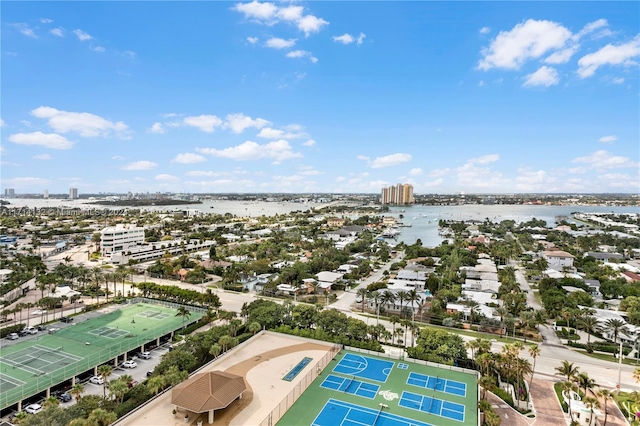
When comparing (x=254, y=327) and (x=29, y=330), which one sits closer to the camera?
(x=254, y=327)

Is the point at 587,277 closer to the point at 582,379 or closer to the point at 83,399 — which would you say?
the point at 582,379

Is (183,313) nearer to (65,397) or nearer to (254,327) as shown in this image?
(254,327)

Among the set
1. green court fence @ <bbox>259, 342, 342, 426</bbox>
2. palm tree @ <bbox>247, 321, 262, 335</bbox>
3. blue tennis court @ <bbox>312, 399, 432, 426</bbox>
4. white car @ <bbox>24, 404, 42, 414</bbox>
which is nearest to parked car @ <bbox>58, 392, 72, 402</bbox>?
white car @ <bbox>24, 404, 42, 414</bbox>

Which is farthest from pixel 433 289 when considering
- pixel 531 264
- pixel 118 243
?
pixel 118 243

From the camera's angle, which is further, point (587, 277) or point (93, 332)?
point (587, 277)

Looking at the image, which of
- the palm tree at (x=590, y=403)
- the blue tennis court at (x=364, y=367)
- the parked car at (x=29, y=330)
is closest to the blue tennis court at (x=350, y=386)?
the blue tennis court at (x=364, y=367)

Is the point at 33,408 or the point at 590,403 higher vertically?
the point at 590,403

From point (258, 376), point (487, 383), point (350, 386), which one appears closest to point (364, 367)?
point (350, 386)
